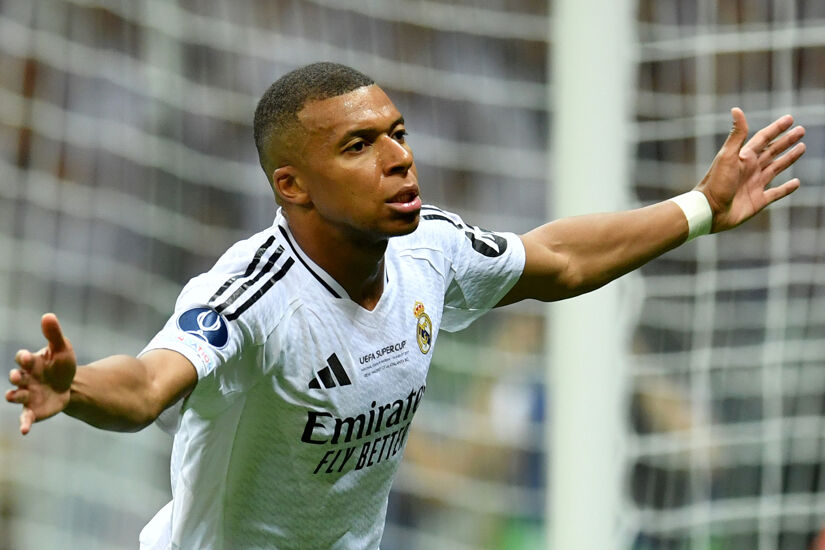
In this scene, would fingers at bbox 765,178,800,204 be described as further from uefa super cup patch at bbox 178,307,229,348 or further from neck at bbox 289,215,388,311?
uefa super cup patch at bbox 178,307,229,348

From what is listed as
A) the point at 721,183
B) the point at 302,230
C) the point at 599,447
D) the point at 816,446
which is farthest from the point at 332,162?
the point at 816,446

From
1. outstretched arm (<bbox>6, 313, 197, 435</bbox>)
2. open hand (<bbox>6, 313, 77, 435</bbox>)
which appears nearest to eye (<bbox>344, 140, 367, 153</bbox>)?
outstretched arm (<bbox>6, 313, 197, 435</bbox>)

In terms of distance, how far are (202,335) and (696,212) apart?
1376 mm

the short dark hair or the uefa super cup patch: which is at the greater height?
the short dark hair

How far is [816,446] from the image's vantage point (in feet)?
14.7

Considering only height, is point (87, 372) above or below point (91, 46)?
below

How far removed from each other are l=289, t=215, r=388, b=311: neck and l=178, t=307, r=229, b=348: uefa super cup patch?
1.07 feet

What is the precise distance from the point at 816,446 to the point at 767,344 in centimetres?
38

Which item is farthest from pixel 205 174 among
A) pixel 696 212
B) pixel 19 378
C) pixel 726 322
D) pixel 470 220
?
pixel 19 378

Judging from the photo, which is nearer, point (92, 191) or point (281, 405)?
point (281, 405)

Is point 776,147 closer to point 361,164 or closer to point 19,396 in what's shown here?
point 361,164

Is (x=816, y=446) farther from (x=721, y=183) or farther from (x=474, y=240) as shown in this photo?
(x=474, y=240)

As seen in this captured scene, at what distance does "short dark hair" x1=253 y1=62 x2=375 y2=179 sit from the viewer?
2.59 meters

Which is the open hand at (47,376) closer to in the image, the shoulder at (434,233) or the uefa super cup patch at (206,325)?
the uefa super cup patch at (206,325)
